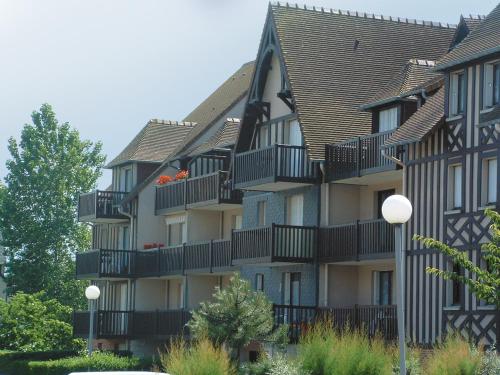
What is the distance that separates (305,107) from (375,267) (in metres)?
5.35

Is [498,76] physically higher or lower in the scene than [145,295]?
higher

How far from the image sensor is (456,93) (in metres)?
38.9

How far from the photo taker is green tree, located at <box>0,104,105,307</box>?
88.3 m

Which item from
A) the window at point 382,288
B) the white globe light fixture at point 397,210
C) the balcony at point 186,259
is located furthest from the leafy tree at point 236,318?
the white globe light fixture at point 397,210

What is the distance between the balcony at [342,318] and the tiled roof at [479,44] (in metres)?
7.30

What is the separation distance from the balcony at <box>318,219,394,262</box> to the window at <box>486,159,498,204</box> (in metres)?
4.92

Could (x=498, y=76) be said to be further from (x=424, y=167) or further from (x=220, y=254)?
(x=220, y=254)

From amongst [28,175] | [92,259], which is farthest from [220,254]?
[28,175]

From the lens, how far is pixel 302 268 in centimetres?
4794

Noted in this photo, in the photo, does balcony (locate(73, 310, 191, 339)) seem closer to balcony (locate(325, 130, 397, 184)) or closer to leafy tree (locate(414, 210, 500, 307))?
balcony (locate(325, 130, 397, 184))

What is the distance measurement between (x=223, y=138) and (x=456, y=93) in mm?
19349

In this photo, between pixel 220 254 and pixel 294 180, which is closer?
pixel 294 180

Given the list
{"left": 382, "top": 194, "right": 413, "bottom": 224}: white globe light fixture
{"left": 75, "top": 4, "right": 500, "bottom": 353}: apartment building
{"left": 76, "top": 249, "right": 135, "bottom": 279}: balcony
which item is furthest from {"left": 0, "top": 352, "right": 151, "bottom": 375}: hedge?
{"left": 382, "top": 194, "right": 413, "bottom": 224}: white globe light fixture

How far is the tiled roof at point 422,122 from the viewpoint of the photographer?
3941 centimetres
